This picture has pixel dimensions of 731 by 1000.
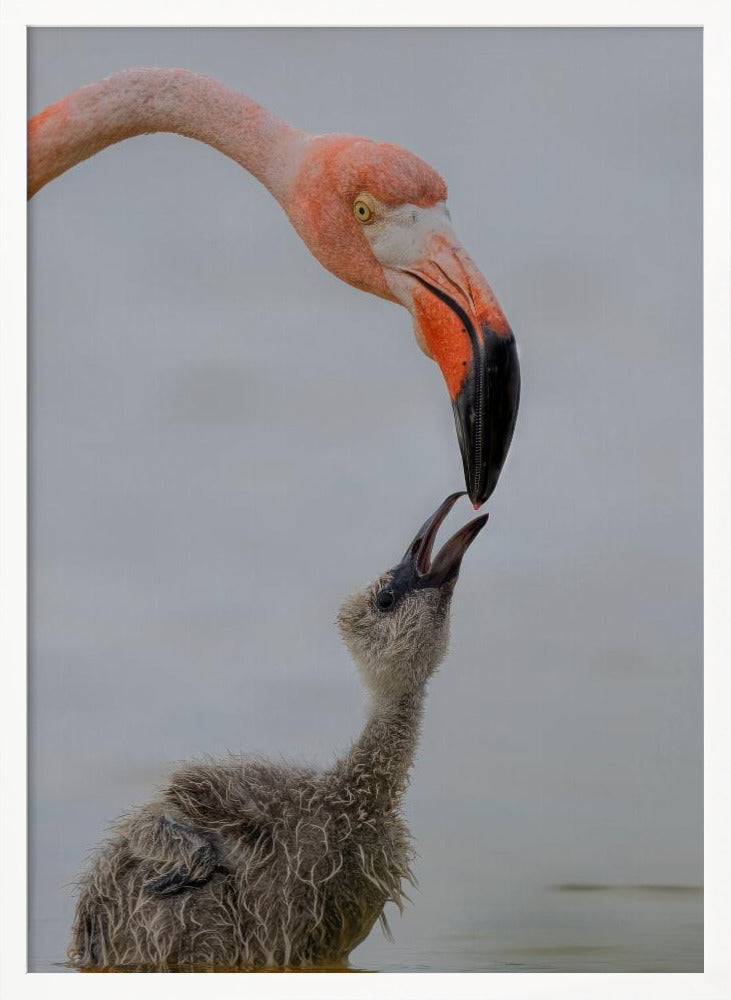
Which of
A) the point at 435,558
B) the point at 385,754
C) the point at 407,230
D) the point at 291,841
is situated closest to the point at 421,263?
the point at 407,230

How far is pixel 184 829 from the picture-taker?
4.28 meters

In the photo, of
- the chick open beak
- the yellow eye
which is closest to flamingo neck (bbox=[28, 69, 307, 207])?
the yellow eye

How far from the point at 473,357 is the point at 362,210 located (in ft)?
1.71

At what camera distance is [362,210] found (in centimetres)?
443

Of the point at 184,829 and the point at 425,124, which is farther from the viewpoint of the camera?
the point at 425,124

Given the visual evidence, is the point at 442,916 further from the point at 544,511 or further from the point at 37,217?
the point at 37,217

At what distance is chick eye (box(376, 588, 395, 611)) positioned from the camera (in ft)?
14.7

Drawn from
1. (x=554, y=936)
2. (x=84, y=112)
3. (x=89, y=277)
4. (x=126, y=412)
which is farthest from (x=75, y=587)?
(x=554, y=936)

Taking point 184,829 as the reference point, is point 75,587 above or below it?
above

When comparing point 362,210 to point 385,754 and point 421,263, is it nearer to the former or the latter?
point 421,263

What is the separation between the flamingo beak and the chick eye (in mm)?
354

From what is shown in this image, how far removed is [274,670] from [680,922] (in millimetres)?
1209

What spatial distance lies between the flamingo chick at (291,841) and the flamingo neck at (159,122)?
102cm

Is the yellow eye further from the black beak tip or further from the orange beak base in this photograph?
the black beak tip
